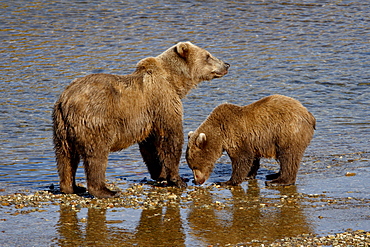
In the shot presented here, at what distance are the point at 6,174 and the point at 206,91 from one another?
21.7 feet

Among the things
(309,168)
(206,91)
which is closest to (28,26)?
(206,91)

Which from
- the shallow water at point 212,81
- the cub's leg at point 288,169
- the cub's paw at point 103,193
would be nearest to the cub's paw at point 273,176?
the shallow water at point 212,81

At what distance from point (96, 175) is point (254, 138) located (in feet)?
7.68

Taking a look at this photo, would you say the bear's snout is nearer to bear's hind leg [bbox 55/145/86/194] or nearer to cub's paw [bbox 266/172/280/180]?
cub's paw [bbox 266/172/280/180]

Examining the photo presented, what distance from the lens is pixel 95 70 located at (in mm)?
16656

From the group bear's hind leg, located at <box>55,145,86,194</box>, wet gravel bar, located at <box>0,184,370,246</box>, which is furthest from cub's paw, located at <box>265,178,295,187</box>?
bear's hind leg, located at <box>55,145,86,194</box>

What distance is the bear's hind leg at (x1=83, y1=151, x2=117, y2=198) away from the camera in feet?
27.0

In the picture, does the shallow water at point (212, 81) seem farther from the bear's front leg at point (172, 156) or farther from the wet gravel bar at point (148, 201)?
the bear's front leg at point (172, 156)

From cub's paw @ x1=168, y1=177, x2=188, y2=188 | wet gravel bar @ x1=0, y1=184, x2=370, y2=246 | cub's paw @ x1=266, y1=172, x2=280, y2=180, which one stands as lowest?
cub's paw @ x1=266, y1=172, x2=280, y2=180

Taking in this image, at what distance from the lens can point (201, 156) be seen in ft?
30.8

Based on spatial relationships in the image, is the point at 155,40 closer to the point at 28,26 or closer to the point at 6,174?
the point at 28,26

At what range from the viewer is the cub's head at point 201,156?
9328 mm

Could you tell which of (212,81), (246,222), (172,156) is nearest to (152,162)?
(172,156)

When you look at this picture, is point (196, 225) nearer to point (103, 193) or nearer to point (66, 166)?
point (103, 193)
